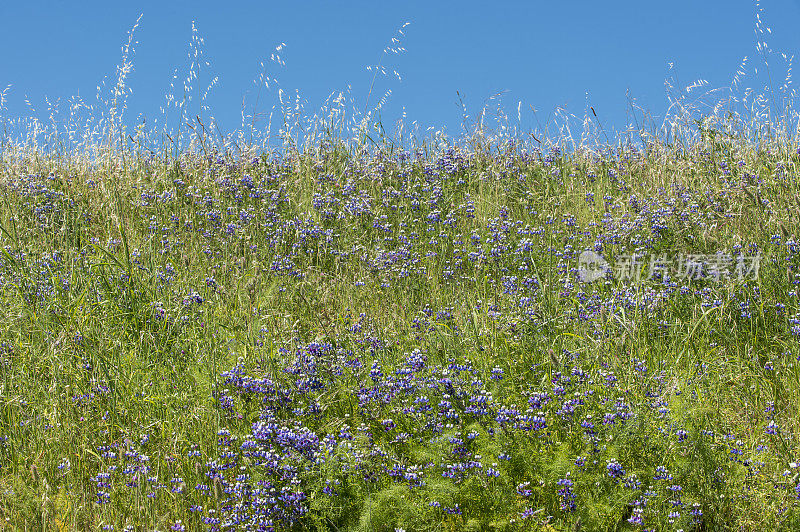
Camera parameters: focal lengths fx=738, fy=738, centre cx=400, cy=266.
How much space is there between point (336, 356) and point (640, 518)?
1.89 metres

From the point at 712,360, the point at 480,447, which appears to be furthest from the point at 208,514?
the point at 712,360

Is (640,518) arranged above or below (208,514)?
below

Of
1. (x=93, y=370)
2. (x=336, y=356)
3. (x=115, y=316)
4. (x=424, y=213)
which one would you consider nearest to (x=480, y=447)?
(x=336, y=356)

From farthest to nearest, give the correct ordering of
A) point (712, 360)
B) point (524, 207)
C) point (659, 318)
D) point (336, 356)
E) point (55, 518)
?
point (524, 207) < point (659, 318) < point (712, 360) < point (336, 356) < point (55, 518)

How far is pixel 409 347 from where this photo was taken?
15.8ft

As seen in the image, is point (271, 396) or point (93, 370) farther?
point (93, 370)

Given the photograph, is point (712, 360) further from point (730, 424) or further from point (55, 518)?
point (55, 518)

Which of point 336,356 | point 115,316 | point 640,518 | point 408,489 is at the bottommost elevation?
point 640,518

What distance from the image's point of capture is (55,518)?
341cm

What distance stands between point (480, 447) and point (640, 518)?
0.76 meters

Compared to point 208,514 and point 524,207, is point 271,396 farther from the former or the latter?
point 524,207

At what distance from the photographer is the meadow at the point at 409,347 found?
3408 mm

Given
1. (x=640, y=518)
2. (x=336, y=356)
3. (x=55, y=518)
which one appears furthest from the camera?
(x=336, y=356)

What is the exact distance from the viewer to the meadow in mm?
3408
